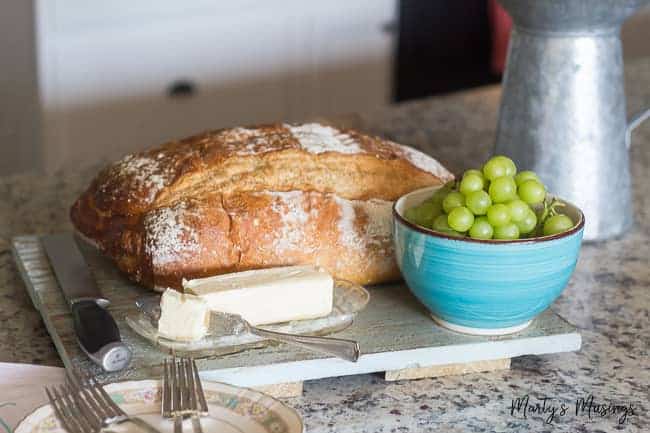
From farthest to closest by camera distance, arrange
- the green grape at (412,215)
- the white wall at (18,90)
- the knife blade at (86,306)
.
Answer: the white wall at (18,90) → the green grape at (412,215) → the knife blade at (86,306)

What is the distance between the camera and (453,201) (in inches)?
36.6

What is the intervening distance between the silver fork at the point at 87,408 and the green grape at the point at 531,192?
396 millimetres

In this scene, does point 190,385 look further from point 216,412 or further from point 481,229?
point 481,229

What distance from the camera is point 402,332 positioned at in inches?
37.9

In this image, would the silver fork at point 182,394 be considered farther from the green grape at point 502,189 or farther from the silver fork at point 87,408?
the green grape at point 502,189

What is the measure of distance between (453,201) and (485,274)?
73 mm

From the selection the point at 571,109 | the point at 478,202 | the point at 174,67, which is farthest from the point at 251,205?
the point at 174,67

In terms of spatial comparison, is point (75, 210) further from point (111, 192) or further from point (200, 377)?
point (200, 377)

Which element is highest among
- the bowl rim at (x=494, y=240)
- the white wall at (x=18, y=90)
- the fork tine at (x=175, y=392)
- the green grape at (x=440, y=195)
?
the green grape at (x=440, y=195)

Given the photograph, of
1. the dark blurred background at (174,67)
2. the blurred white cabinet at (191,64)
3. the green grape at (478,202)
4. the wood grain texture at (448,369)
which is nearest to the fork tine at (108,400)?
the wood grain texture at (448,369)

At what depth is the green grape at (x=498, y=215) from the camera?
907 mm

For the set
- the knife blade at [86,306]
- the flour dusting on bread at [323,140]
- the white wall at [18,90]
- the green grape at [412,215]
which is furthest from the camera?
the white wall at [18,90]

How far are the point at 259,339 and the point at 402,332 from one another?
0.14 m

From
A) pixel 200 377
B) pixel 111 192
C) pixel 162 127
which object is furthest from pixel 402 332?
pixel 162 127
